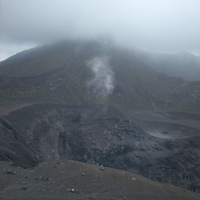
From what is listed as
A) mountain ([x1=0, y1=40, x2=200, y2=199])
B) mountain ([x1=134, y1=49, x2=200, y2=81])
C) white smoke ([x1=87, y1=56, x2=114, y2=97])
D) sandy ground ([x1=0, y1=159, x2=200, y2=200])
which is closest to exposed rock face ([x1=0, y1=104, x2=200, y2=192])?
mountain ([x1=0, y1=40, x2=200, y2=199])

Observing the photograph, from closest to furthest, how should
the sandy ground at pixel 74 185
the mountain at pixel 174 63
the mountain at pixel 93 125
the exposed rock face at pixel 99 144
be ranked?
the sandy ground at pixel 74 185, the mountain at pixel 93 125, the exposed rock face at pixel 99 144, the mountain at pixel 174 63

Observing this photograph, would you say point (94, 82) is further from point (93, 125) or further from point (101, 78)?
point (93, 125)

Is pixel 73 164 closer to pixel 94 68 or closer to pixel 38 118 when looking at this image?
pixel 38 118

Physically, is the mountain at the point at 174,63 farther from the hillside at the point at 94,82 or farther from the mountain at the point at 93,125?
the mountain at the point at 93,125

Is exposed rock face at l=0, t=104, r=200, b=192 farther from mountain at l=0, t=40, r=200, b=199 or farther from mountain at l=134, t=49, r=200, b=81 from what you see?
mountain at l=134, t=49, r=200, b=81

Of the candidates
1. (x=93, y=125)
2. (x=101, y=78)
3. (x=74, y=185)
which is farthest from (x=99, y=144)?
(x=101, y=78)

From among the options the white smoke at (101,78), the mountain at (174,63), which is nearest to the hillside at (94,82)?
the white smoke at (101,78)
